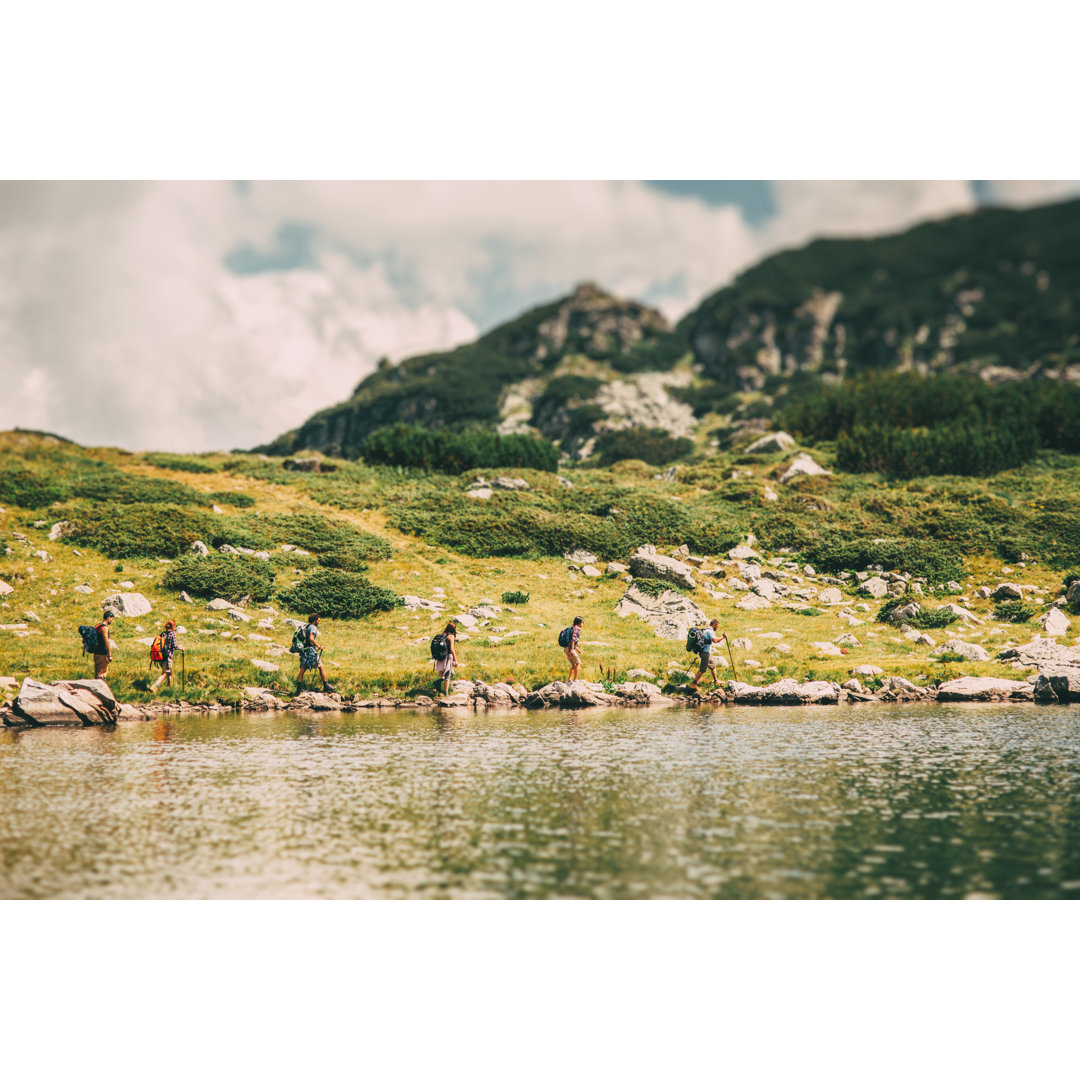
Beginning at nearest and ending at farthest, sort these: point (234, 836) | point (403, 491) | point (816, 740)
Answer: point (234, 836) < point (816, 740) < point (403, 491)

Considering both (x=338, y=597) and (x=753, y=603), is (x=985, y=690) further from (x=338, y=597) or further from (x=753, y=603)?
(x=338, y=597)

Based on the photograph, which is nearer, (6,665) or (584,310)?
(6,665)

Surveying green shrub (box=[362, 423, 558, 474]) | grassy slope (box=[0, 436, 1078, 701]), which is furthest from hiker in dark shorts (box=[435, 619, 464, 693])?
green shrub (box=[362, 423, 558, 474])

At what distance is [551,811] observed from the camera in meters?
11.8

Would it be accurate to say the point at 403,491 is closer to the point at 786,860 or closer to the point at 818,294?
the point at 786,860

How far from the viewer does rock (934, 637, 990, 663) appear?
82.7ft

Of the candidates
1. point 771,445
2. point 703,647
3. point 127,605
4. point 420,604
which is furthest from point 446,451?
point 703,647

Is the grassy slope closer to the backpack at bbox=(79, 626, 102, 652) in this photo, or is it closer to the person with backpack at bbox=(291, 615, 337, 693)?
the person with backpack at bbox=(291, 615, 337, 693)

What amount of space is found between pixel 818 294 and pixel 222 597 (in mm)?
130686

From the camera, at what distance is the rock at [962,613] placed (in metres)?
29.0

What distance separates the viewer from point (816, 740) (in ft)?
55.5

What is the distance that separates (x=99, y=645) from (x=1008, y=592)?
99.4ft

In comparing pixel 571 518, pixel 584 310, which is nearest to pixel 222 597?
pixel 571 518

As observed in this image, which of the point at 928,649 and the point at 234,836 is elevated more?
the point at 928,649
